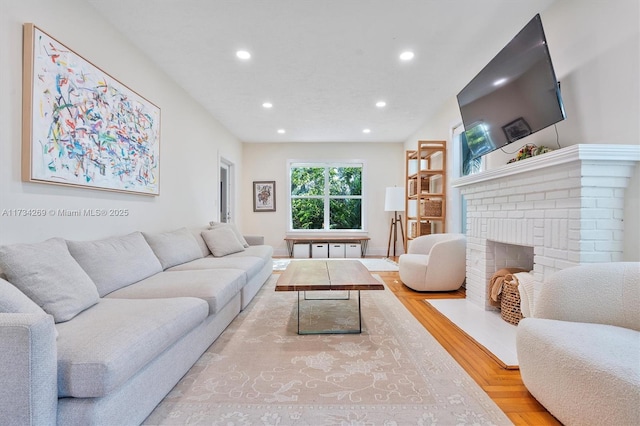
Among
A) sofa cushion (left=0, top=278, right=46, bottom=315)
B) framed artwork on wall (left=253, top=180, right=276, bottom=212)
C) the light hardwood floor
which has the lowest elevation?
the light hardwood floor

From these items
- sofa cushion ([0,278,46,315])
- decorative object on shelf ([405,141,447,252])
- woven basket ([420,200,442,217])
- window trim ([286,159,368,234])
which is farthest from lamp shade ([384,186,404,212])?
sofa cushion ([0,278,46,315])

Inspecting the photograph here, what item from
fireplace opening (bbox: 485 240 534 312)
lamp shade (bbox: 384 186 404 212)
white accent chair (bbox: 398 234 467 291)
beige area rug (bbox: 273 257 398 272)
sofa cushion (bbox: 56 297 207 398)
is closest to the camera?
sofa cushion (bbox: 56 297 207 398)

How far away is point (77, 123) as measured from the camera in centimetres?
212

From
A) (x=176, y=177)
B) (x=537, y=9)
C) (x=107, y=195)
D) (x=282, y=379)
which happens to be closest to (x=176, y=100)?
(x=176, y=177)

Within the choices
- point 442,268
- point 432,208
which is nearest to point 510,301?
point 442,268

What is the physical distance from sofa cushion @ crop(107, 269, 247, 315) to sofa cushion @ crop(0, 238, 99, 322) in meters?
0.35

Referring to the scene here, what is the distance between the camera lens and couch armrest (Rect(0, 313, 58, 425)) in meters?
0.99

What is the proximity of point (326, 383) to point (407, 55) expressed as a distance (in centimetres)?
301

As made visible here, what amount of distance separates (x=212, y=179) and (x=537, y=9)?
4.45m

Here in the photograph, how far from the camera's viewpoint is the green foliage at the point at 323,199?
7000 mm

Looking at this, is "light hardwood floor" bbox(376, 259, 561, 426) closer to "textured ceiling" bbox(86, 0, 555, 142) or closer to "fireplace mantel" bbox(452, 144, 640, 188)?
"fireplace mantel" bbox(452, 144, 640, 188)

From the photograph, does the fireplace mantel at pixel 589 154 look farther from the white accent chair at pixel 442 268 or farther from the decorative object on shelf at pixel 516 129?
the white accent chair at pixel 442 268

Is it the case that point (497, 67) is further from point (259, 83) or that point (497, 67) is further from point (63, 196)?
point (63, 196)

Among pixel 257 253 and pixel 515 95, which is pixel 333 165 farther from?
pixel 515 95
